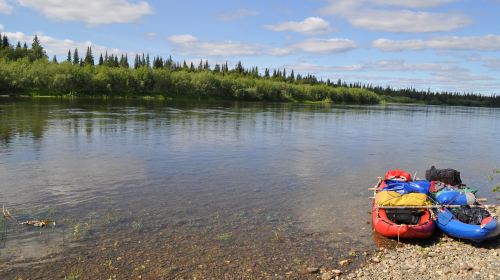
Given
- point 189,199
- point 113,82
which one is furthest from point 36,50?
point 189,199

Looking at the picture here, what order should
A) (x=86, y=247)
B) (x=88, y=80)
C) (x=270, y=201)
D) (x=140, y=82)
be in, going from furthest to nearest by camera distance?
(x=140, y=82), (x=88, y=80), (x=270, y=201), (x=86, y=247)

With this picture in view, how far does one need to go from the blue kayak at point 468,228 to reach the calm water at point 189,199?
9.25ft

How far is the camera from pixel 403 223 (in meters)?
17.0

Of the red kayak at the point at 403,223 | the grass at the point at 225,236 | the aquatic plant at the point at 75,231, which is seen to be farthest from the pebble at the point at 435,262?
the aquatic plant at the point at 75,231

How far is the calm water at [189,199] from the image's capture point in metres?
13.5

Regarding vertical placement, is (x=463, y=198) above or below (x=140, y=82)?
below

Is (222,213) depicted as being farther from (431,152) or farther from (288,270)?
(431,152)

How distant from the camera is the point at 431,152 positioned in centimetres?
3944

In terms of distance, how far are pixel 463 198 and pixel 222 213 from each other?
34.3 ft

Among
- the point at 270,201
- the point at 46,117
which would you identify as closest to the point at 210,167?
the point at 270,201

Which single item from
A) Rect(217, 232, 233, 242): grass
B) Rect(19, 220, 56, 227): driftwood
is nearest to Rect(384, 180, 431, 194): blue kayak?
Rect(217, 232, 233, 242): grass

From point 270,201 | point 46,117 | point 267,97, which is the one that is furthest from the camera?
point 267,97

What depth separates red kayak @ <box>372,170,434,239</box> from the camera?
15826mm

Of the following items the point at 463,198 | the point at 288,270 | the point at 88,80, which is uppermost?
the point at 88,80
